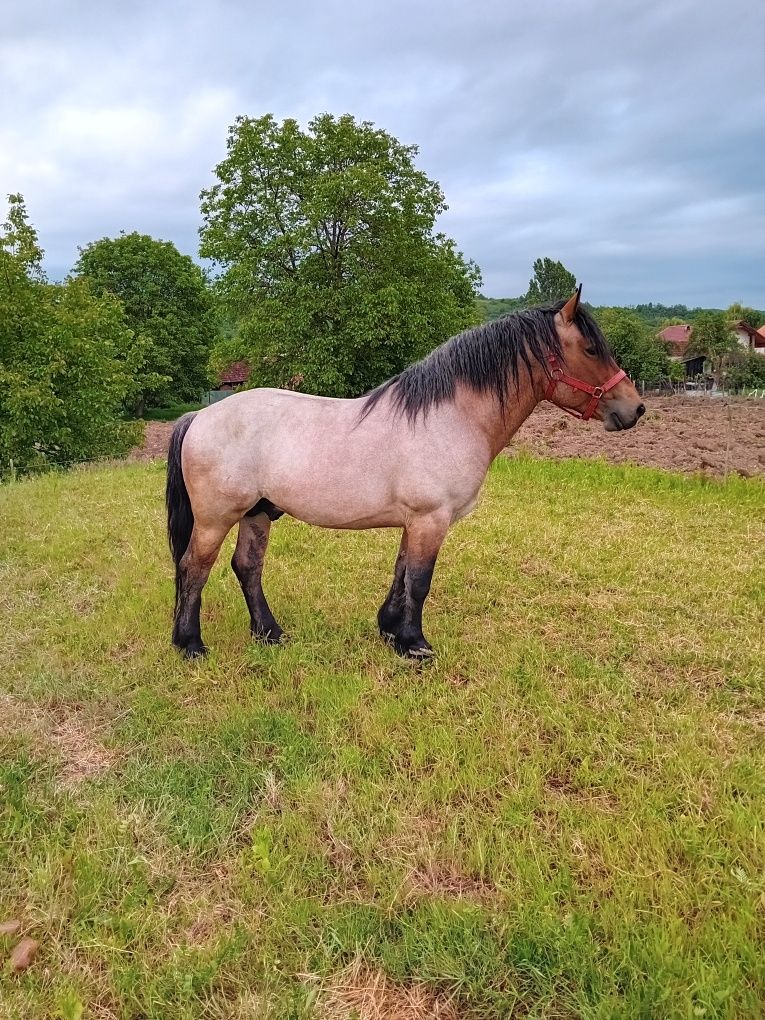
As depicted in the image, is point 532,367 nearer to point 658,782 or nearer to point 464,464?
point 464,464

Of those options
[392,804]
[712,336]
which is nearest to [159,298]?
[392,804]

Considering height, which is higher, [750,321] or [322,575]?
[750,321]

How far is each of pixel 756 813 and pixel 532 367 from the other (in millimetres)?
2397

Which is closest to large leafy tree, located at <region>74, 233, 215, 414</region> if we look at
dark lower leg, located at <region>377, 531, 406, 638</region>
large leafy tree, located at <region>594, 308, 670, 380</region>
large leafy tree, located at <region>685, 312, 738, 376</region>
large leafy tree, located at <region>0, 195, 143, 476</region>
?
large leafy tree, located at <region>0, 195, 143, 476</region>

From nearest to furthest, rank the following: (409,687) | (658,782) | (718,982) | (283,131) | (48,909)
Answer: (718,982) < (48,909) < (658,782) < (409,687) < (283,131)

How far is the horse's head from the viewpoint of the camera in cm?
341

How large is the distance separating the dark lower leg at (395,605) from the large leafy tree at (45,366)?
35.6ft

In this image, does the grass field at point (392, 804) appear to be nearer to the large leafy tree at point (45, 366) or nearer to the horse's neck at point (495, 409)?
the horse's neck at point (495, 409)

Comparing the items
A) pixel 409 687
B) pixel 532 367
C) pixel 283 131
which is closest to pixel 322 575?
pixel 409 687

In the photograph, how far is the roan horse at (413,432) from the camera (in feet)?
11.2

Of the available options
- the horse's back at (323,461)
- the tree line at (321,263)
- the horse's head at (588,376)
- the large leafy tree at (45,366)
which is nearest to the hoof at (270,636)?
the horse's back at (323,461)

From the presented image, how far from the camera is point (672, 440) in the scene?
43.2 ft

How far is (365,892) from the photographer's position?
79.9 inches

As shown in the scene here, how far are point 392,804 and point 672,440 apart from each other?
1278 centimetres
